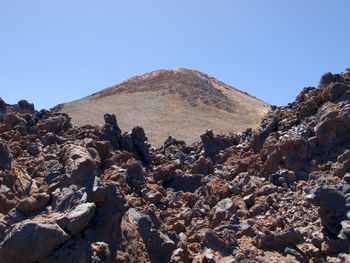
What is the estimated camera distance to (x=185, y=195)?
8797 mm

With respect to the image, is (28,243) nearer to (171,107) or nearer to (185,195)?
(185,195)

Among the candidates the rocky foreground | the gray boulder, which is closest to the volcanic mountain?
the rocky foreground

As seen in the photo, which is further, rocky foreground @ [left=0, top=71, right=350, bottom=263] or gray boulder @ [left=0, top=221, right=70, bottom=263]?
rocky foreground @ [left=0, top=71, right=350, bottom=263]

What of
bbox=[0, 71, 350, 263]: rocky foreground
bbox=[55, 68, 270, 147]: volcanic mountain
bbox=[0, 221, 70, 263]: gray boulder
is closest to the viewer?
bbox=[0, 221, 70, 263]: gray boulder

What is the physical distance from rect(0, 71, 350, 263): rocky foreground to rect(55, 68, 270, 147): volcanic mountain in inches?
576

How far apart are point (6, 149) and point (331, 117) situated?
24.6ft

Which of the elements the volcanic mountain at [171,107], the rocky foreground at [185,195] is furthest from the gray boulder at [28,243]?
the volcanic mountain at [171,107]

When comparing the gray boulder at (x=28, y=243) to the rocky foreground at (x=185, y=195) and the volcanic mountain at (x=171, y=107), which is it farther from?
the volcanic mountain at (x=171, y=107)

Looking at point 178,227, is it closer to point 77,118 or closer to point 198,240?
point 198,240

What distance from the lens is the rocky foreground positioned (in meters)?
4.68

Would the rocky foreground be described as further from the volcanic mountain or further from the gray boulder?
the volcanic mountain

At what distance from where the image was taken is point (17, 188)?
252 inches

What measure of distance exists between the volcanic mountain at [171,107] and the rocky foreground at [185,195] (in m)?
14.6

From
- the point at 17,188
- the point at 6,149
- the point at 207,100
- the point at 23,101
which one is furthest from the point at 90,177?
the point at 207,100
